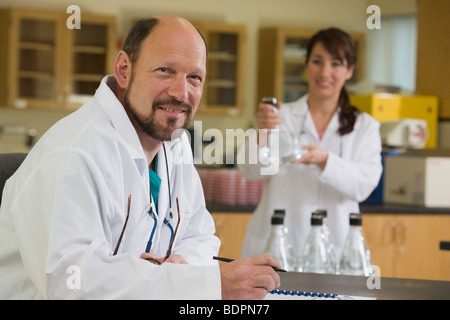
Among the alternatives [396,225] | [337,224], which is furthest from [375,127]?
[396,225]

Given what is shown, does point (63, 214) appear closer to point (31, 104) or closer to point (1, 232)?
point (1, 232)

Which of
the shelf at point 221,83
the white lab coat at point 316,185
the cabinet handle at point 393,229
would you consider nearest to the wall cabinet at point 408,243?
the cabinet handle at point 393,229

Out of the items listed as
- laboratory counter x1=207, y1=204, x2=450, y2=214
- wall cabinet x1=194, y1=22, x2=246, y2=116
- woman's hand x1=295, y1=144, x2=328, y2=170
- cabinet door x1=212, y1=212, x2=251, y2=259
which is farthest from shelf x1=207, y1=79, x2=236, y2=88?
woman's hand x1=295, y1=144, x2=328, y2=170

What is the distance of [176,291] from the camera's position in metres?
1.10

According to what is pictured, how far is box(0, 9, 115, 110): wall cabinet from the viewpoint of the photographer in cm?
606

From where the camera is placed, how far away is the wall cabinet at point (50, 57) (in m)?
6.06

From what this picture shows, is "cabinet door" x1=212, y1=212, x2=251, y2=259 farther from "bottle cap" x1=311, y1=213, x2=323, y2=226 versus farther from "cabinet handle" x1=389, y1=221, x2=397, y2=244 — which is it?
"bottle cap" x1=311, y1=213, x2=323, y2=226

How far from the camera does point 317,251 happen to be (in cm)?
189

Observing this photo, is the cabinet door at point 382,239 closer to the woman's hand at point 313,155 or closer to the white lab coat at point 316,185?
the white lab coat at point 316,185

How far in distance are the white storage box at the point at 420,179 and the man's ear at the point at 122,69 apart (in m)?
2.54

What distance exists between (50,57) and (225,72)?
5.52ft

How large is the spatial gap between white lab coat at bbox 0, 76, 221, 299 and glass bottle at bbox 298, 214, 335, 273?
0.64 m

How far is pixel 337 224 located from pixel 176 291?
1561mm

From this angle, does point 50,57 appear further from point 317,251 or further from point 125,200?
point 125,200
